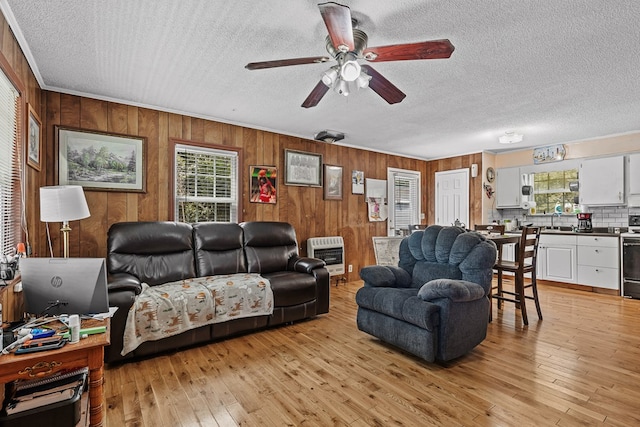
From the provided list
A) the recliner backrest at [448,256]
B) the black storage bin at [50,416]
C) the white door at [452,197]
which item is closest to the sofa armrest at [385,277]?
the recliner backrest at [448,256]

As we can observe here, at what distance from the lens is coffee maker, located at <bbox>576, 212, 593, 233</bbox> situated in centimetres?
509

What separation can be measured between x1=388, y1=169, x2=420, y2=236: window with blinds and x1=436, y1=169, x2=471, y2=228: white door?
452 millimetres

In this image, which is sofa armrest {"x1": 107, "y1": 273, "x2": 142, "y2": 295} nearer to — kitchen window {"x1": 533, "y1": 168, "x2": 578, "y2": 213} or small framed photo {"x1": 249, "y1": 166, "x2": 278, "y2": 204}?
small framed photo {"x1": 249, "y1": 166, "x2": 278, "y2": 204}

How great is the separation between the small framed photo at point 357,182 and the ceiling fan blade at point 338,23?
12.7 feet

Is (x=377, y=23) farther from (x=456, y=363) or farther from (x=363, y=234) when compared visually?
(x=363, y=234)

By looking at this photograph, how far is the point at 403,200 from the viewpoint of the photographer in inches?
267

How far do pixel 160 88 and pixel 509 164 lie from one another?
609 cm

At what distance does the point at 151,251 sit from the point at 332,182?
3038 millimetres

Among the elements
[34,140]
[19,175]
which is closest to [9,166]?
[19,175]

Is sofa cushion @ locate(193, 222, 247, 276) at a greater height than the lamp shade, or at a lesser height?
lesser

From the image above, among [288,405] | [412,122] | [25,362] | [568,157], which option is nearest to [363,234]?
[412,122]

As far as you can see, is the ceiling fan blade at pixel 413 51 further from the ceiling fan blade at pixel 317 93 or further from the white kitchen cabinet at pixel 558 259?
the white kitchen cabinet at pixel 558 259

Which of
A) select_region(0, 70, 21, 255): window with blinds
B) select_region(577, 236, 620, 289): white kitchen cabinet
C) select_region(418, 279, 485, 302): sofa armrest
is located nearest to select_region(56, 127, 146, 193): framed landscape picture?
select_region(0, 70, 21, 255): window with blinds

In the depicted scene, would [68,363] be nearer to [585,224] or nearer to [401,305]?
[401,305]
